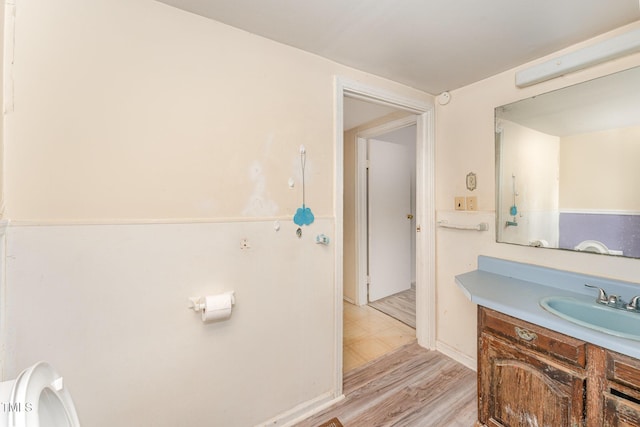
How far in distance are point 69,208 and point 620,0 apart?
2.56 metres

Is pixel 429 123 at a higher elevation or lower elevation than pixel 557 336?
higher

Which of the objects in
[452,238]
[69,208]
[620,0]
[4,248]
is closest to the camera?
[4,248]

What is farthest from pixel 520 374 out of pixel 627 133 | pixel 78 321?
pixel 78 321

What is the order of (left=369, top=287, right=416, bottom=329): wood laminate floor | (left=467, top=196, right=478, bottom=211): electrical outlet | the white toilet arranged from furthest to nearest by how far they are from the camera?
(left=369, top=287, right=416, bottom=329): wood laminate floor → (left=467, top=196, right=478, bottom=211): electrical outlet → the white toilet

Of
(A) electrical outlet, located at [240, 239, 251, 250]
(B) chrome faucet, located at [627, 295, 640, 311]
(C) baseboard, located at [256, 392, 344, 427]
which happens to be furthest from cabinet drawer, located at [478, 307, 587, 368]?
(A) electrical outlet, located at [240, 239, 251, 250]

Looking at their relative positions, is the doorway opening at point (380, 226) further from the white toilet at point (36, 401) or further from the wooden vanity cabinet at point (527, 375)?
the white toilet at point (36, 401)

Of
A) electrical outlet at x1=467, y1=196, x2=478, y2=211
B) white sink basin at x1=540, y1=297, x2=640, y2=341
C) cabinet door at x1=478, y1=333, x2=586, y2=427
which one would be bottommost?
cabinet door at x1=478, y1=333, x2=586, y2=427

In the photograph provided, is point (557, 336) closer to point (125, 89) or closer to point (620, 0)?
point (620, 0)

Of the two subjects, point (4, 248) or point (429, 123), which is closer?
point (4, 248)

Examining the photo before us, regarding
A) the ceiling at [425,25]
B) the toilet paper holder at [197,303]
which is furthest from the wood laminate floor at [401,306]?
the ceiling at [425,25]

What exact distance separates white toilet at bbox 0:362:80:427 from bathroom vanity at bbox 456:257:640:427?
1696 millimetres

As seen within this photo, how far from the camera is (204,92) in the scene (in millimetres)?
1260

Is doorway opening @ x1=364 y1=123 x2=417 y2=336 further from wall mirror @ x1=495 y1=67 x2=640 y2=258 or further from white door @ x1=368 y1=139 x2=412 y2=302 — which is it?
wall mirror @ x1=495 y1=67 x2=640 y2=258

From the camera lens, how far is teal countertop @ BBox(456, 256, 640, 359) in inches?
38.9
